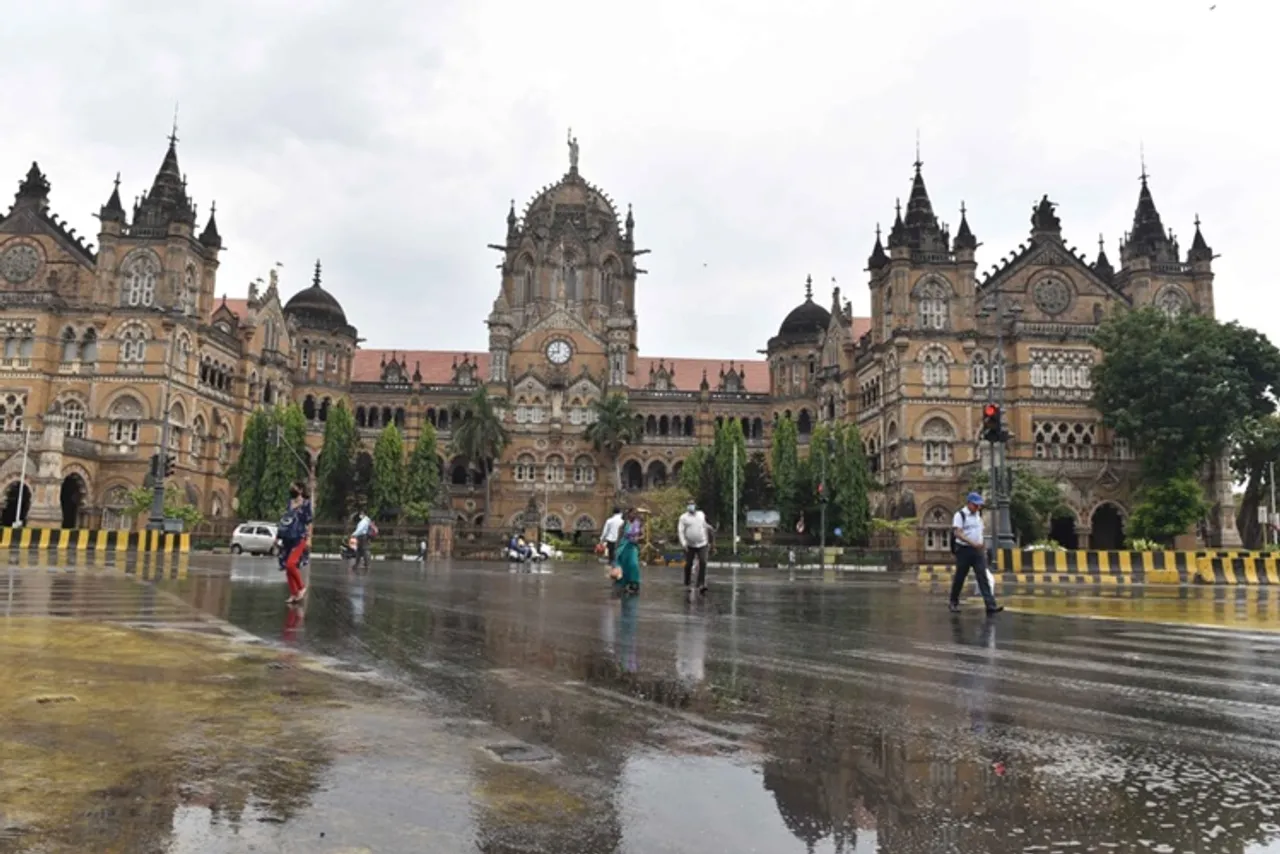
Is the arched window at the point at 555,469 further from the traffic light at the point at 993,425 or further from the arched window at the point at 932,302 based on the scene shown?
the traffic light at the point at 993,425

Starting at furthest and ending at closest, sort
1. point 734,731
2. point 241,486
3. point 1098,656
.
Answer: point 241,486 → point 1098,656 → point 734,731

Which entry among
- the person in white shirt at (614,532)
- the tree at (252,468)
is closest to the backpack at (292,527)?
the person in white shirt at (614,532)

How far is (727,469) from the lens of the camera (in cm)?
5794

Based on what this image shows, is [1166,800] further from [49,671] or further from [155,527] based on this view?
[155,527]

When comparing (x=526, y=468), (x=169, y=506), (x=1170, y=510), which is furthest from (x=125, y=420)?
(x=1170, y=510)

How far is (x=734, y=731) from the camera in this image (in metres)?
5.25

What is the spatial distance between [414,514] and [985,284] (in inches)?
1454

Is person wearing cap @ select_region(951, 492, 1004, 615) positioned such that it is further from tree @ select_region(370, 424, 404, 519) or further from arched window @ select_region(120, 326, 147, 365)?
arched window @ select_region(120, 326, 147, 365)

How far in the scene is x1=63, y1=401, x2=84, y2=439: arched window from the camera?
54688 mm

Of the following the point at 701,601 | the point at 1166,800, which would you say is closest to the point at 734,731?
the point at 1166,800

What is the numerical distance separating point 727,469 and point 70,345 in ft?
130

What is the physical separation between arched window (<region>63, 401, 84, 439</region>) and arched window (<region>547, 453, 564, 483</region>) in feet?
94.1

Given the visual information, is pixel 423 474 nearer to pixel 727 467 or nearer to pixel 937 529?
pixel 727 467

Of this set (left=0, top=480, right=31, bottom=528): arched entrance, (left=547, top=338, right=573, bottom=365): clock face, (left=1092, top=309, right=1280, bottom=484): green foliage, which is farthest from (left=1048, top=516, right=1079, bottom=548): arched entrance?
(left=0, top=480, right=31, bottom=528): arched entrance
